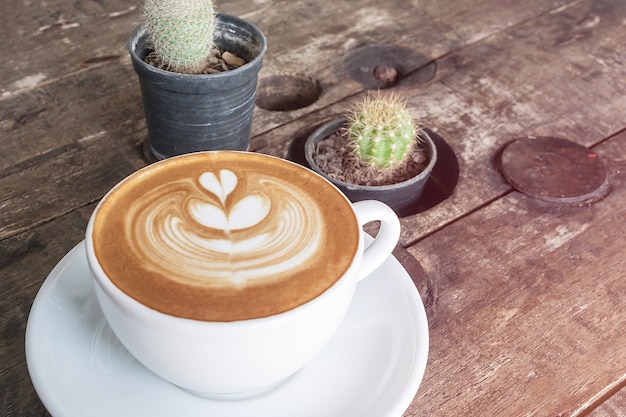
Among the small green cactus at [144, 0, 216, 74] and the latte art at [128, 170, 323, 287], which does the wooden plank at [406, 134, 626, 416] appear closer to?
the latte art at [128, 170, 323, 287]

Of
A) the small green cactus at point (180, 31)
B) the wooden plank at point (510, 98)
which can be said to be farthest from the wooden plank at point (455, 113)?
the small green cactus at point (180, 31)

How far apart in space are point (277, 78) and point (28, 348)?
0.60 metres

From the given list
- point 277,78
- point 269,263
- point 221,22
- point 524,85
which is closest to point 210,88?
point 221,22

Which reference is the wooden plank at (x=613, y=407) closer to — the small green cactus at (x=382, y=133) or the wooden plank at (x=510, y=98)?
the wooden plank at (x=510, y=98)

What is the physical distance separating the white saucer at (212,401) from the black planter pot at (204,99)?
0.84 feet

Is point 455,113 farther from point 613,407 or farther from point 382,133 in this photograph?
point 613,407

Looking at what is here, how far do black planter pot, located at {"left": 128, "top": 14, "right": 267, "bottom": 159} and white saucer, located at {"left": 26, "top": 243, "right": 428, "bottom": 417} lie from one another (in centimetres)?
26

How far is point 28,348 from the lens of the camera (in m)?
0.58

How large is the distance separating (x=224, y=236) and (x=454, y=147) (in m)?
0.48

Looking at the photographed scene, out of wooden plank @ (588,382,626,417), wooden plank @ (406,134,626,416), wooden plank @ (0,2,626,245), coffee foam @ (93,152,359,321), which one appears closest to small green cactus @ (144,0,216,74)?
wooden plank @ (0,2,626,245)

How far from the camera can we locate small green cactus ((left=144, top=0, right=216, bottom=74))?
81cm

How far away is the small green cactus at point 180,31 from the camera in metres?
0.81

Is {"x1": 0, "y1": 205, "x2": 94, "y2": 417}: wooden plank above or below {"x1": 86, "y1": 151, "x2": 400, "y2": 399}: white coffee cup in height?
below

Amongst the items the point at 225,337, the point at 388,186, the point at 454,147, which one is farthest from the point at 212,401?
the point at 454,147
